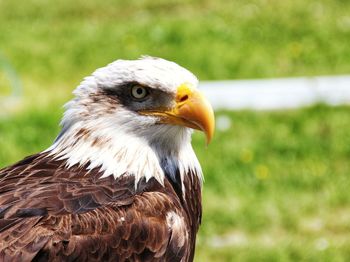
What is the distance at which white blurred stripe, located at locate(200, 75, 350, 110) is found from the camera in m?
9.95

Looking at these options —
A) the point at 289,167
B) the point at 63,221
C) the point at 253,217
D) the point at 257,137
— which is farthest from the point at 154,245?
the point at 257,137

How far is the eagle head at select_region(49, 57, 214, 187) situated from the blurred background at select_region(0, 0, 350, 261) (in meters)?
2.66

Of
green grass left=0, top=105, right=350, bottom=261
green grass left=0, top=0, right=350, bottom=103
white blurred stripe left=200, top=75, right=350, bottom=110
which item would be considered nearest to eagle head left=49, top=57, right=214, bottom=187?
green grass left=0, top=105, right=350, bottom=261

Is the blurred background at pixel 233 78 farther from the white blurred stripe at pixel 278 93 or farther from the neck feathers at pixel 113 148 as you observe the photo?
the neck feathers at pixel 113 148

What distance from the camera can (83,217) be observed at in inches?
171

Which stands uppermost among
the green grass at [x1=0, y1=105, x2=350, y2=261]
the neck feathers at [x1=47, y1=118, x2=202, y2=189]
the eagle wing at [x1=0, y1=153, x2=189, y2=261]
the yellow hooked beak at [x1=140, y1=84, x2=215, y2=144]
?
the yellow hooked beak at [x1=140, y1=84, x2=215, y2=144]

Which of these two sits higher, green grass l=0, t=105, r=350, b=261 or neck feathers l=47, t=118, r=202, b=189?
neck feathers l=47, t=118, r=202, b=189

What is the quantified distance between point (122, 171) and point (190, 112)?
448 mm

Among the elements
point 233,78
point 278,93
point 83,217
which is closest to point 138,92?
point 83,217

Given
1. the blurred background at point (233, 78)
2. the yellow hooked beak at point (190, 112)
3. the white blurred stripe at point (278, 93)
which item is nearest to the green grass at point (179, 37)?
the blurred background at point (233, 78)

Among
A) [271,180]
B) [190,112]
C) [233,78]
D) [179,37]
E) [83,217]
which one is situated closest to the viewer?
[83,217]

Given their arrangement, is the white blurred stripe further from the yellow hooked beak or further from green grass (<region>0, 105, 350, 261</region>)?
the yellow hooked beak

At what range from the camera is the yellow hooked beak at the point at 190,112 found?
15.1ft

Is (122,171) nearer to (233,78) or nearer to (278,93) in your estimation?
(278,93)
